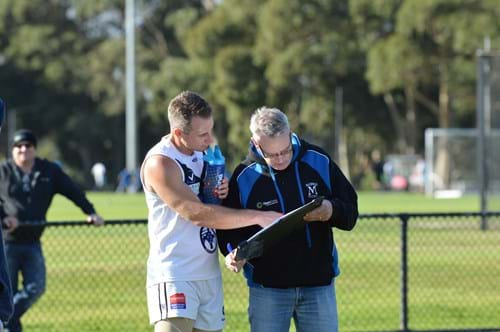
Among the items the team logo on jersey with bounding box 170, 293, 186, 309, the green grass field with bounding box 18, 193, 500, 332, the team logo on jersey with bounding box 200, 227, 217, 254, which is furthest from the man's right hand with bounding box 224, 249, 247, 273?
the green grass field with bounding box 18, 193, 500, 332

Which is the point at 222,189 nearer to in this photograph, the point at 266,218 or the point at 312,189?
the point at 266,218

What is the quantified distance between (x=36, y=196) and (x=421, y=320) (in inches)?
158

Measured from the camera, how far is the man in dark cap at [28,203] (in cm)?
934

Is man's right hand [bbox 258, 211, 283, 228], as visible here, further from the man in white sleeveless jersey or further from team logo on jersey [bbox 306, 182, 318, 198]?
team logo on jersey [bbox 306, 182, 318, 198]

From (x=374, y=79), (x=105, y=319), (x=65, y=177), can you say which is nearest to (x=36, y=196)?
(x=65, y=177)

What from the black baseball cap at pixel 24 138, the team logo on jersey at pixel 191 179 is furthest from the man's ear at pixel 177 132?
the black baseball cap at pixel 24 138

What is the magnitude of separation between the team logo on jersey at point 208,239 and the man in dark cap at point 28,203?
3.44 meters

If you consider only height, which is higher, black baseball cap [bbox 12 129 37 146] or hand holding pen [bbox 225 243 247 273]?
black baseball cap [bbox 12 129 37 146]

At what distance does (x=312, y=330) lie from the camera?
6.18m

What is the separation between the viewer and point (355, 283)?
12.7 meters

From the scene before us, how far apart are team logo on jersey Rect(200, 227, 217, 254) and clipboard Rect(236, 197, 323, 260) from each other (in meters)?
0.27

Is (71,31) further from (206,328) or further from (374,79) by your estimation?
(206,328)

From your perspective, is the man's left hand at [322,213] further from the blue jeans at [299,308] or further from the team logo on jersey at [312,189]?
the blue jeans at [299,308]

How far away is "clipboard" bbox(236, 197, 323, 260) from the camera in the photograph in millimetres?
5645
